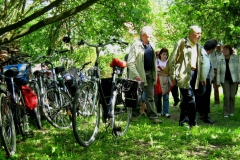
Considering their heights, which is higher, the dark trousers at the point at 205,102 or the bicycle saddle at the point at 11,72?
the bicycle saddle at the point at 11,72

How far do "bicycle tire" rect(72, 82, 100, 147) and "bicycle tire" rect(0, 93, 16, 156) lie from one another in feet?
2.67

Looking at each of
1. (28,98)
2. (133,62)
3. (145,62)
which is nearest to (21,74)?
(28,98)

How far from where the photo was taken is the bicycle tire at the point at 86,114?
14.8 ft

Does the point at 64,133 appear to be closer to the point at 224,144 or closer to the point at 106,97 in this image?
the point at 106,97

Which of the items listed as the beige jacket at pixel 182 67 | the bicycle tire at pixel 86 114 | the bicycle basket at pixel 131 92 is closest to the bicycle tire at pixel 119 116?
the bicycle basket at pixel 131 92

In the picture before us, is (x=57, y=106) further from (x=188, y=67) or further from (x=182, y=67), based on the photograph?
(x=188, y=67)

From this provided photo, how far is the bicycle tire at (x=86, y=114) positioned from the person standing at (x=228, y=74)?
5.09 metres

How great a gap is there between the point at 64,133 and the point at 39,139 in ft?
1.75

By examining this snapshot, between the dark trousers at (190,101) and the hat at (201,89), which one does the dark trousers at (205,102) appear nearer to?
the hat at (201,89)

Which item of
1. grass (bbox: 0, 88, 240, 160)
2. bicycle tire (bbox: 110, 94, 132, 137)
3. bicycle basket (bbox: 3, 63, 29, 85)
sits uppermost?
bicycle basket (bbox: 3, 63, 29, 85)

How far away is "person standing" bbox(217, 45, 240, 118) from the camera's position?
8.98m

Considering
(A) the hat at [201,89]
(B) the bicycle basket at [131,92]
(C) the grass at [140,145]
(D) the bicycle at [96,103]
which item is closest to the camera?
(C) the grass at [140,145]

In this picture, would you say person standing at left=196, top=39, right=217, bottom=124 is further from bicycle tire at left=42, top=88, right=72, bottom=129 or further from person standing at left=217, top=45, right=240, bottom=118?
bicycle tire at left=42, top=88, right=72, bottom=129

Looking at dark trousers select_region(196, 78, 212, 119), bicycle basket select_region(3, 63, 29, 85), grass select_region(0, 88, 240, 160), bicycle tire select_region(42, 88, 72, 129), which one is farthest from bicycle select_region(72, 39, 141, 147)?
dark trousers select_region(196, 78, 212, 119)
